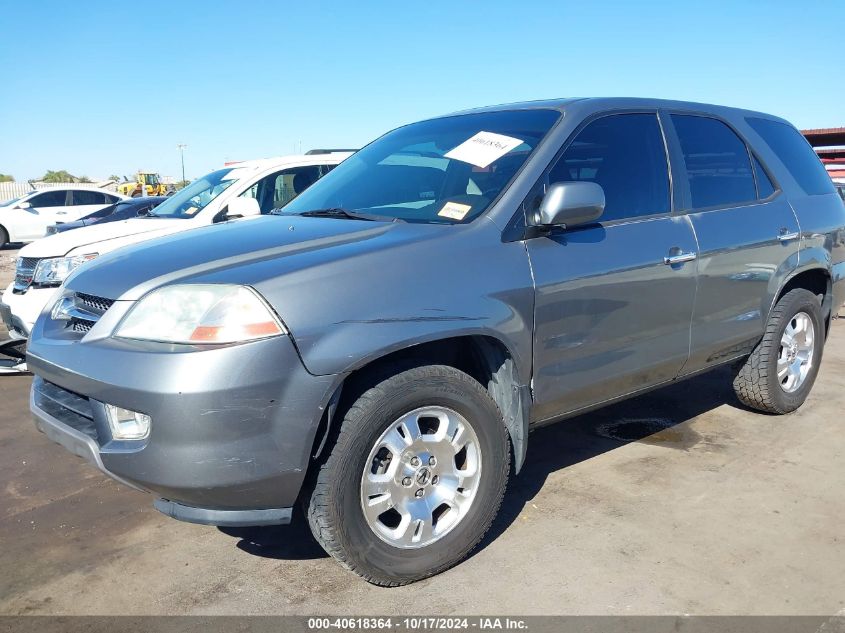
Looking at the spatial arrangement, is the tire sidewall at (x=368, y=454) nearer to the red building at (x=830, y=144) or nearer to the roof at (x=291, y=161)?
the roof at (x=291, y=161)

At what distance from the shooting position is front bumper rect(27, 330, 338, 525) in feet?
7.56

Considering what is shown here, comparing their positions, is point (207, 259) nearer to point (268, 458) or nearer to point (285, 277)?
point (285, 277)

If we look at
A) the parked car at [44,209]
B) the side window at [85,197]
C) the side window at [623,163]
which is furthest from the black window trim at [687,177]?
the side window at [85,197]

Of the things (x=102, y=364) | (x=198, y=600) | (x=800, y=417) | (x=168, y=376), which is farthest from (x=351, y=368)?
(x=800, y=417)

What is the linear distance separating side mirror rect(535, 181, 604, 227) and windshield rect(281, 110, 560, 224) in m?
0.23

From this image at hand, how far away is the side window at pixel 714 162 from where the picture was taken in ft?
12.6

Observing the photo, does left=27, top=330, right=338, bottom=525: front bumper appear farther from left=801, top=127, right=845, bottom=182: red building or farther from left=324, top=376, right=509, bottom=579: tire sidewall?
left=801, top=127, right=845, bottom=182: red building

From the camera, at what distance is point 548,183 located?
3.15 metres

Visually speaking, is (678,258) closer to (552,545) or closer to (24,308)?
(552,545)

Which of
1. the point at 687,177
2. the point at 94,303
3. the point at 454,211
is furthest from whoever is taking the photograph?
the point at 687,177

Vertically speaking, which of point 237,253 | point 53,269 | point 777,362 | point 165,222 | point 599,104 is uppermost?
point 599,104

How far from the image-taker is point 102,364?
2.48 m

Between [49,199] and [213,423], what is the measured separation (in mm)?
17705

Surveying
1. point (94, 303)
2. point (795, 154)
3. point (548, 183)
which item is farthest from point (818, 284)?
point (94, 303)
